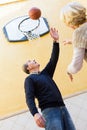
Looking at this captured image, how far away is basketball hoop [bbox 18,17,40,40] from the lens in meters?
6.30

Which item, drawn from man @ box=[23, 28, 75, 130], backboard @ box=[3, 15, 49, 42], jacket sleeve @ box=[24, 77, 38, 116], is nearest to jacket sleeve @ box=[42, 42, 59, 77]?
man @ box=[23, 28, 75, 130]

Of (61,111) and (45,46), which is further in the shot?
(45,46)

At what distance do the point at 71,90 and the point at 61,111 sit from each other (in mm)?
1959

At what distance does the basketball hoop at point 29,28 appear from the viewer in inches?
248

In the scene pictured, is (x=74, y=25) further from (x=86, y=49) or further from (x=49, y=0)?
(x=49, y=0)

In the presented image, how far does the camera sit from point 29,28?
21.2 feet

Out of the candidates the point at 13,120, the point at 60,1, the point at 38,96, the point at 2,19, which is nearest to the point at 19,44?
the point at 2,19

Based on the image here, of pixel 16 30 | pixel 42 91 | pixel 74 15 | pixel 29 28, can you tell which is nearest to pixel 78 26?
pixel 74 15

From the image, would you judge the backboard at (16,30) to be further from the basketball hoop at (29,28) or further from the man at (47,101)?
the man at (47,101)

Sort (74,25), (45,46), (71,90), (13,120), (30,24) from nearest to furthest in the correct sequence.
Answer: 1. (74,25)
2. (13,120)
3. (71,90)
4. (45,46)
5. (30,24)

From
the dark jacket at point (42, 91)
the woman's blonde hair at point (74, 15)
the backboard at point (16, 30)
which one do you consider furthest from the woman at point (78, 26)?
the backboard at point (16, 30)

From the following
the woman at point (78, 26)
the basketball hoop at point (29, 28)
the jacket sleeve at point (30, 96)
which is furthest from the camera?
the basketball hoop at point (29, 28)

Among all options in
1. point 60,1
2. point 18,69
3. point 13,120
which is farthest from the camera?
point 60,1

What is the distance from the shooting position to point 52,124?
9.69ft
